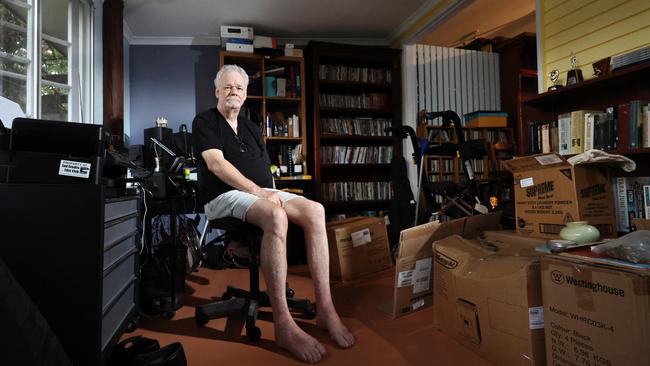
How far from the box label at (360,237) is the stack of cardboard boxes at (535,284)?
612mm

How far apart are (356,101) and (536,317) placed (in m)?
3.29

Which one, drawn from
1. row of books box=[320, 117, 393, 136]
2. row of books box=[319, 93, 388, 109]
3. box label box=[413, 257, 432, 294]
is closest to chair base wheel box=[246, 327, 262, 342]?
box label box=[413, 257, 432, 294]

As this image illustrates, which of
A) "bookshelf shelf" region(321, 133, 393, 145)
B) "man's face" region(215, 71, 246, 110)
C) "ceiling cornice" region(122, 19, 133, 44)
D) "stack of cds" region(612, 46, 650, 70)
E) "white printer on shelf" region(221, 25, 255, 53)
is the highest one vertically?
"ceiling cornice" region(122, 19, 133, 44)

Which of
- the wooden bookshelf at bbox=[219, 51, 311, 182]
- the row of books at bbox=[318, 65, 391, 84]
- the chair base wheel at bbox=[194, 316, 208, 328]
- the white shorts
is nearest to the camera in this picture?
the white shorts

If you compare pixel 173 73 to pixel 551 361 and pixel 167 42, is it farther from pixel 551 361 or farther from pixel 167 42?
pixel 551 361

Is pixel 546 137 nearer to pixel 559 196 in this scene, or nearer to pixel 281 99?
pixel 559 196

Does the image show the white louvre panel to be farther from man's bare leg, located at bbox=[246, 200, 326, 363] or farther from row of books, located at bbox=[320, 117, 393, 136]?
man's bare leg, located at bbox=[246, 200, 326, 363]

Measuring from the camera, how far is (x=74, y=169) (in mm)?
1019

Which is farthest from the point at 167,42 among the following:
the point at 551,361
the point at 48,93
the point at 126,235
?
the point at 551,361

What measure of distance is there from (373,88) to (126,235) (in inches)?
134

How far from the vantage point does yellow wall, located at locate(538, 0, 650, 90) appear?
1.90 metres

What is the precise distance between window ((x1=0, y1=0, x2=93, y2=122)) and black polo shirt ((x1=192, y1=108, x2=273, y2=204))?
1.06 meters

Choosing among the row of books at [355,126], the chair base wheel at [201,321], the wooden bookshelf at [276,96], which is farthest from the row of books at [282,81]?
the chair base wheel at [201,321]

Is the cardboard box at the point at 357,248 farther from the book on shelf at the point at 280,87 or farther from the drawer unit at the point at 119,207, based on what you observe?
the book on shelf at the point at 280,87
